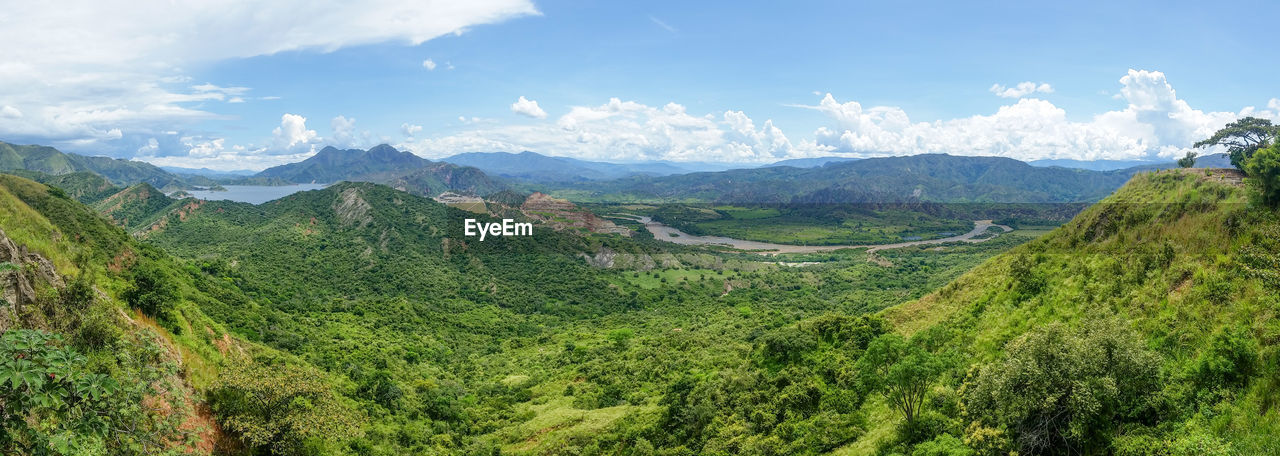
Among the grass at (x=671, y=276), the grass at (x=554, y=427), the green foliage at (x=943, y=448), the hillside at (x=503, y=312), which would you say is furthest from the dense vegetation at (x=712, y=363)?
the grass at (x=671, y=276)

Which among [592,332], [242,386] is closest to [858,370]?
[242,386]

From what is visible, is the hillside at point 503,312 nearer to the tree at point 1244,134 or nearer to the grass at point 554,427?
the grass at point 554,427

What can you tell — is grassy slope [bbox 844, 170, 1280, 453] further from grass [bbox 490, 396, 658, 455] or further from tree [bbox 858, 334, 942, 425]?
grass [bbox 490, 396, 658, 455]

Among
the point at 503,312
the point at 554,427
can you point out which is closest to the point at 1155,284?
the point at 554,427

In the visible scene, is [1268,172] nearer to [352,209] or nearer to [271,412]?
[271,412]

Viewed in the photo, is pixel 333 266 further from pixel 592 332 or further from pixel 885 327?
pixel 885 327
